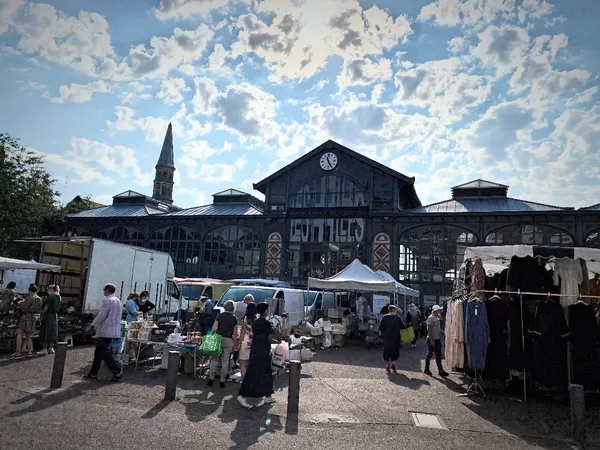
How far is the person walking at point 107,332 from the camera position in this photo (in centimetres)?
846

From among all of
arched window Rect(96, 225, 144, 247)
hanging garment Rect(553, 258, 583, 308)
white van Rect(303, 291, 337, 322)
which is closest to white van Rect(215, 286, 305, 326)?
white van Rect(303, 291, 337, 322)

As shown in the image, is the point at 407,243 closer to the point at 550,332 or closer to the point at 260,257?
the point at 260,257

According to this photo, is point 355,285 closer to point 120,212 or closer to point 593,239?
point 593,239

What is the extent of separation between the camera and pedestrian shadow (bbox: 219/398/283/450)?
565cm

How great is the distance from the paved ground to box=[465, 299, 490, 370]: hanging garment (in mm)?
800

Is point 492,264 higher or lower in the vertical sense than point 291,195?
lower

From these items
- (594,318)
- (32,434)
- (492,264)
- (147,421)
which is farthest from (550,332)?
(32,434)

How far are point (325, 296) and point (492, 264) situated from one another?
862 cm

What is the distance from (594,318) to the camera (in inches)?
328

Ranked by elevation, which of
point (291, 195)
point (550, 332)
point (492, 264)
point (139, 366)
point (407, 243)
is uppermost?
point (291, 195)

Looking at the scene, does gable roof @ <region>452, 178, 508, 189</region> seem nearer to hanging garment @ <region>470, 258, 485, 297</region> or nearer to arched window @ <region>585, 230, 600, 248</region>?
arched window @ <region>585, 230, 600, 248</region>

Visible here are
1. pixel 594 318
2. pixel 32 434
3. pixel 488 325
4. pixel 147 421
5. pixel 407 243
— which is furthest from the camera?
pixel 407 243

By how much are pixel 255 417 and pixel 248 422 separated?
304 mm

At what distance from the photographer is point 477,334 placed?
29.1ft
